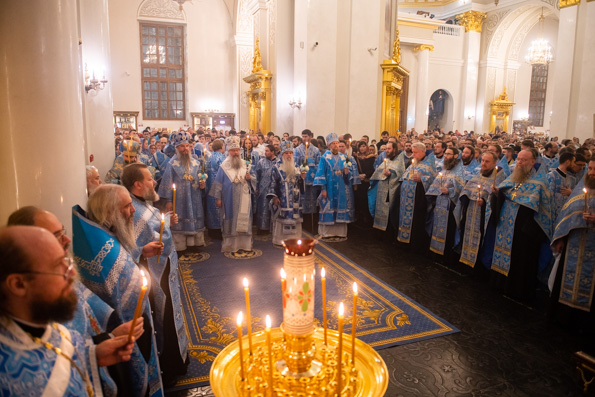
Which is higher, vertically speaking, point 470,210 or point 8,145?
point 8,145

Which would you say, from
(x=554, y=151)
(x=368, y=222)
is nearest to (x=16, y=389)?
(x=368, y=222)

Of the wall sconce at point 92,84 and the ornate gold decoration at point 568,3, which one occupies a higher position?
the ornate gold decoration at point 568,3

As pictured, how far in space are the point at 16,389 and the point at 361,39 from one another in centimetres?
1197

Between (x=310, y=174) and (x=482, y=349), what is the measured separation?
17.6 ft

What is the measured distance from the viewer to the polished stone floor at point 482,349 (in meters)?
3.40

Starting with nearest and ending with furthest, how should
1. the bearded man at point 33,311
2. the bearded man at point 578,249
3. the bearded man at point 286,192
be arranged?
the bearded man at point 33,311 → the bearded man at point 578,249 → the bearded man at point 286,192

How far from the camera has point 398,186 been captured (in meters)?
7.70

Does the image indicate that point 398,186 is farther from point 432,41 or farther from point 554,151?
point 432,41

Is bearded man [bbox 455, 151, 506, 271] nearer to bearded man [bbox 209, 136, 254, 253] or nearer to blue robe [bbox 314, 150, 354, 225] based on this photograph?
blue robe [bbox 314, 150, 354, 225]

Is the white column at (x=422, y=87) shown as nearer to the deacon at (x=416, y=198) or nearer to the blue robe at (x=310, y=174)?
the blue robe at (x=310, y=174)

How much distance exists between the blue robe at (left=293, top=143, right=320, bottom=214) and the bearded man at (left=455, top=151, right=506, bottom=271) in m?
3.32

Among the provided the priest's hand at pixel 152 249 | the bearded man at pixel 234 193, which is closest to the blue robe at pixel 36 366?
the priest's hand at pixel 152 249

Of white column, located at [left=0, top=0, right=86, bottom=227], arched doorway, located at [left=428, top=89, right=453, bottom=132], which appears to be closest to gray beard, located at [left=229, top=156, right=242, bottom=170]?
white column, located at [left=0, top=0, right=86, bottom=227]

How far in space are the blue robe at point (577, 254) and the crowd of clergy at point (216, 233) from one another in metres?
0.01
